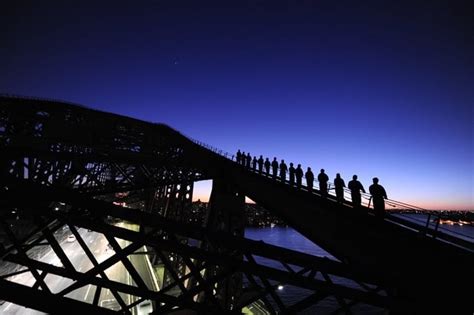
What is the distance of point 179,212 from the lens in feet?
67.9

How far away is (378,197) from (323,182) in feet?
Answer: 10.1

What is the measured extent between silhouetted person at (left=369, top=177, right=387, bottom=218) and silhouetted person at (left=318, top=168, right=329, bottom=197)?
2537 millimetres

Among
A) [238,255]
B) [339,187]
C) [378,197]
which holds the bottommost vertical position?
[238,255]

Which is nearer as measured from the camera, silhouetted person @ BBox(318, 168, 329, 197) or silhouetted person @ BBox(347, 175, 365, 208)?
silhouetted person @ BBox(347, 175, 365, 208)

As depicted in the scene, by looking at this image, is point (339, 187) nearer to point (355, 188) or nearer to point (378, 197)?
point (355, 188)

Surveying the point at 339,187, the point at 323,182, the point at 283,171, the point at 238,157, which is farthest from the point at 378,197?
the point at 238,157

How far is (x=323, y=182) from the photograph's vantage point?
10906 mm

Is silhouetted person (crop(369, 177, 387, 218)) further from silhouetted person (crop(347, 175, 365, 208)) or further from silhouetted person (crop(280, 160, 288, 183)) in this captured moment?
silhouetted person (crop(280, 160, 288, 183))

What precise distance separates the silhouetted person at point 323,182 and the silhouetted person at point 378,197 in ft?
8.33

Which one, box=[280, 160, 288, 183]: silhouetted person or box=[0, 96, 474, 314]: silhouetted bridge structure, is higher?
box=[280, 160, 288, 183]: silhouetted person

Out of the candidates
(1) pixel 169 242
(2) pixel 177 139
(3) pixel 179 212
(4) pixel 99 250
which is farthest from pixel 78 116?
(4) pixel 99 250

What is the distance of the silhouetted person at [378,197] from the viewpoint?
7775mm

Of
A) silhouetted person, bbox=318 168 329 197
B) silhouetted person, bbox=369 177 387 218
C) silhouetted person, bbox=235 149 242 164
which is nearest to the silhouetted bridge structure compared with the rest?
silhouetted person, bbox=369 177 387 218

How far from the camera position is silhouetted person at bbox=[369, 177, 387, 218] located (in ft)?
25.5
